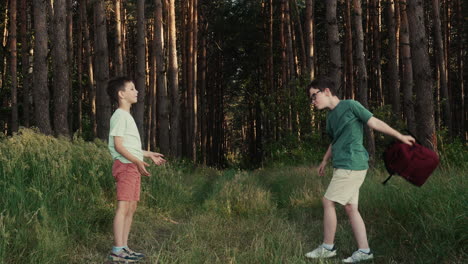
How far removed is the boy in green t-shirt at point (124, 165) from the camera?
4.24 meters

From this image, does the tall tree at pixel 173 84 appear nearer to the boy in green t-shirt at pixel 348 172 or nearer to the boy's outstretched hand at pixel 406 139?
the boy in green t-shirt at pixel 348 172

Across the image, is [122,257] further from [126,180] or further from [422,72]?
[422,72]

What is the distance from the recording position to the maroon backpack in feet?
13.5

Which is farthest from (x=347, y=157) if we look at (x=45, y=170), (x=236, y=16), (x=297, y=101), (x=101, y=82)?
(x=236, y=16)

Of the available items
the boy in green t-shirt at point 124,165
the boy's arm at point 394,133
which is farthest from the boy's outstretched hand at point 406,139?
the boy in green t-shirt at point 124,165

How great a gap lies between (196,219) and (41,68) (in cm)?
781

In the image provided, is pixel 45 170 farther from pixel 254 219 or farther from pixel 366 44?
pixel 366 44

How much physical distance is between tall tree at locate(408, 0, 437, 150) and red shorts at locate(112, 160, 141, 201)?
22.1 feet

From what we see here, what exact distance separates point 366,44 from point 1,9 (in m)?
20.3

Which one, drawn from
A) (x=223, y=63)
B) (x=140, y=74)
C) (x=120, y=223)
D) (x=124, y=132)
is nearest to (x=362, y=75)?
(x=140, y=74)

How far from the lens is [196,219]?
248 inches

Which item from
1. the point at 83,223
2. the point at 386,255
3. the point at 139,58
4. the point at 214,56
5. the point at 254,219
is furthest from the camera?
the point at 214,56

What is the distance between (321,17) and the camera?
2766cm

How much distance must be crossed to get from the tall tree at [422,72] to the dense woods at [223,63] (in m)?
0.02
